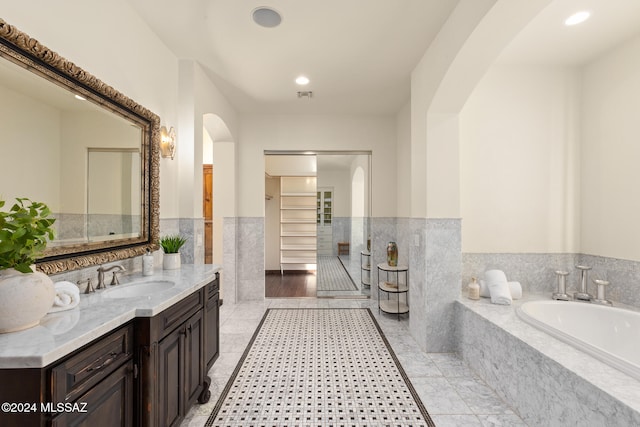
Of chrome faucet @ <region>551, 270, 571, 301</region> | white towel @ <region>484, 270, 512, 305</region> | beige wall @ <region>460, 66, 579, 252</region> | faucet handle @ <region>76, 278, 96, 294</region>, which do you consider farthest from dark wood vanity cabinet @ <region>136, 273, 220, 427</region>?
chrome faucet @ <region>551, 270, 571, 301</region>

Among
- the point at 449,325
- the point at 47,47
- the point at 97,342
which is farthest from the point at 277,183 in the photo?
the point at 97,342

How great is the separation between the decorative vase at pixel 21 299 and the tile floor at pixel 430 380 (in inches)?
47.9

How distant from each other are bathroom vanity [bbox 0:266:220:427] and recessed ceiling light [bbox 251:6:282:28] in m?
1.95

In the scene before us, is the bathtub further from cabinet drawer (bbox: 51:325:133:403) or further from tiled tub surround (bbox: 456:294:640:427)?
cabinet drawer (bbox: 51:325:133:403)

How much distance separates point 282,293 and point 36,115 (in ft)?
12.8

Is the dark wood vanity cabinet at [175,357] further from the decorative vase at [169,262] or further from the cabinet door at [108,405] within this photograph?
the decorative vase at [169,262]

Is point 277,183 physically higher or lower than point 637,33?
lower

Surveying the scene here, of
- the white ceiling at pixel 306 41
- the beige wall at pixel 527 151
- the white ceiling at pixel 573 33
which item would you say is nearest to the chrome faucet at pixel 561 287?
the beige wall at pixel 527 151

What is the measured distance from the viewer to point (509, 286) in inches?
111

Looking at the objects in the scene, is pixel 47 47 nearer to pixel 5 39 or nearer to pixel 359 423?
pixel 5 39

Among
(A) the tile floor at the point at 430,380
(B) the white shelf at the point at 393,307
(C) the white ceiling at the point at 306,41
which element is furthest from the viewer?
(B) the white shelf at the point at 393,307

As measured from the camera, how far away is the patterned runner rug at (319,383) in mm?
1931

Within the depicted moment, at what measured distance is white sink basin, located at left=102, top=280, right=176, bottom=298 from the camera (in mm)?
1800

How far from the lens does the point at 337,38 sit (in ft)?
8.32
